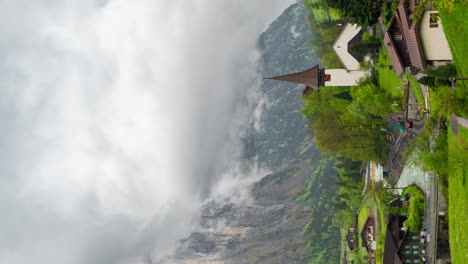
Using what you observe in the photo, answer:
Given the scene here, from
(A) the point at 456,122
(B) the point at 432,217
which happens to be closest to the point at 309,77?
(A) the point at 456,122

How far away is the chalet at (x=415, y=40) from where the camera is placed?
6128cm

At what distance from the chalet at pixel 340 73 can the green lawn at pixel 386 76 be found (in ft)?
17.3

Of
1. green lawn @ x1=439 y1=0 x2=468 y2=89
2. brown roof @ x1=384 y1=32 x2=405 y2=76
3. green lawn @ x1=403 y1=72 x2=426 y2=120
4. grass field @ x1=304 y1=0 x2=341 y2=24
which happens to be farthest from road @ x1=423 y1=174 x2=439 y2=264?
grass field @ x1=304 y1=0 x2=341 y2=24

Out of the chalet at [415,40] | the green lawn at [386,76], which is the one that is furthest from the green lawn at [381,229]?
the chalet at [415,40]

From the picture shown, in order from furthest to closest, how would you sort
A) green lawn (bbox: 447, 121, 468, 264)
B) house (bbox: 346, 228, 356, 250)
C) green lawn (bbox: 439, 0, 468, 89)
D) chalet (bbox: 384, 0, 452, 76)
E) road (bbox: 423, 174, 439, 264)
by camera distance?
house (bbox: 346, 228, 356, 250) → road (bbox: 423, 174, 439, 264) → chalet (bbox: 384, 0, 452, 76) → green lawn (bbox: 447, 121, 468, 264) → green lawn (bbox: 439, 0, 468, 89)

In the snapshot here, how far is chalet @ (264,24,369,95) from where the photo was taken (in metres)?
95.2

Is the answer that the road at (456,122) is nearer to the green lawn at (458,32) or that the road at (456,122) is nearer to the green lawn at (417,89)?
the green lawn at (458,32)

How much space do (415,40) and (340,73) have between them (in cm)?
3479

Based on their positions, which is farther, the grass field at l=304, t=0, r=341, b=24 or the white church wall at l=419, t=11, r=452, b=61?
the grass field at l=304, t=0, r=341, b=24

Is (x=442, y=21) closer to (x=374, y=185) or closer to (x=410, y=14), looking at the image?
(x=410, y=14)

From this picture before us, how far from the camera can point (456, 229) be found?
2277 inches

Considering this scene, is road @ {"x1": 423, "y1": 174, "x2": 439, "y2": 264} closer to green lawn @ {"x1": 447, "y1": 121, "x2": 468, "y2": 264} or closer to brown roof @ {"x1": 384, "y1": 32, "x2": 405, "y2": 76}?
green lawn @ {"x1": 447, "y1": 121, "x2": 468, "y2": 264}

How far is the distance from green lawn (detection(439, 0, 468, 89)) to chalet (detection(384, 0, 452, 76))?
116 inches

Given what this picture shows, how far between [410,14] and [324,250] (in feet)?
464
